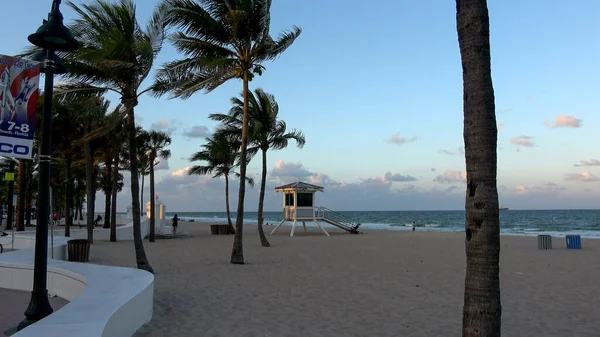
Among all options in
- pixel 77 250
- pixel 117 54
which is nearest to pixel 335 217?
pixel 77 250

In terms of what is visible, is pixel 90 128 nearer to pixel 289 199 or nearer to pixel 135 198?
pixel 135 198

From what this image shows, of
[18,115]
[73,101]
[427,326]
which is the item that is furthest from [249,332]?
[73,101]

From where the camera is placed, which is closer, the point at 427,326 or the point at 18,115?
the point at 18,115

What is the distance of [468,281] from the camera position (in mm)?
3709

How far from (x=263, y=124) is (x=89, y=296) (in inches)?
601

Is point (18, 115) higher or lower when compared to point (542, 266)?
higher

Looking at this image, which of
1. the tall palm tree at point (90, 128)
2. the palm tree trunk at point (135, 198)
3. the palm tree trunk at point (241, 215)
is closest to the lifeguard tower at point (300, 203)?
the tall palm tree at point (90, 128)

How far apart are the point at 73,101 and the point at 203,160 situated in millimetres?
23956

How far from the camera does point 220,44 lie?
14602mm

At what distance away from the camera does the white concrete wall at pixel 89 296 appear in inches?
157

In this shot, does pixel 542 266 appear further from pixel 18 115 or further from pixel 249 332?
pixel 18 115

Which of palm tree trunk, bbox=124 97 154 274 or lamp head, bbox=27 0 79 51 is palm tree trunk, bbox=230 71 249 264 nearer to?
palm tree trunk, bbox=124 97 154 274

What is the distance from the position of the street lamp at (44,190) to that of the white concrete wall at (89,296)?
0.44m

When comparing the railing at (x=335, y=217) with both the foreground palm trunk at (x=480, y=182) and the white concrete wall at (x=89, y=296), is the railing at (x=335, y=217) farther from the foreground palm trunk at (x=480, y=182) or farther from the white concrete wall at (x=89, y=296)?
the foreground palm trunk at (x=480, y=182)
